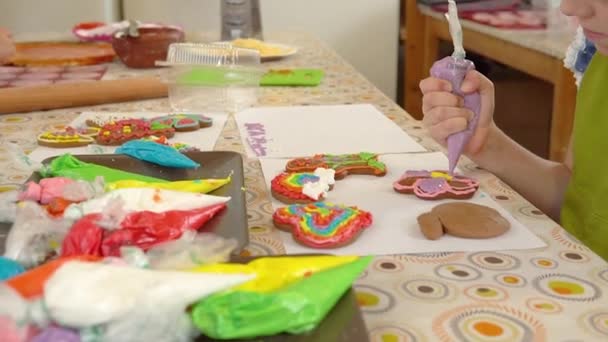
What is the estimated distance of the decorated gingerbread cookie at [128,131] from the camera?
0.91 m

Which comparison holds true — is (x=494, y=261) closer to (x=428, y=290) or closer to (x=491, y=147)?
(x=428, y=290)

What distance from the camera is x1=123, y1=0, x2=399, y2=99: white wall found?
2.24 m

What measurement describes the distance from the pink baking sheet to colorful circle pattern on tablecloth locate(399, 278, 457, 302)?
2.97ft

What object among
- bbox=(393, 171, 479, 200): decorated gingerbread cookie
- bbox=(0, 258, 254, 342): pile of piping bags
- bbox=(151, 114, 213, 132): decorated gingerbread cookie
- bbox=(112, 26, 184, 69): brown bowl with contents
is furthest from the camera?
bbox=(112, 26, 184, 69): brown bowl with contents

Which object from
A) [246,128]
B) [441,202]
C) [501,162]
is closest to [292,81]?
[246,128]

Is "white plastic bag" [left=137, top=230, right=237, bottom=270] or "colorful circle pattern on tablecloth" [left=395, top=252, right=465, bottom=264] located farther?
"colorful circle pattern on tablecloth" [left=395, top=252, right=465, bottom=264]

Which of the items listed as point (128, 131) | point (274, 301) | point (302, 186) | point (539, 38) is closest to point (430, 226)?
point (302, 186)

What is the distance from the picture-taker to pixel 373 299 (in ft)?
1.68

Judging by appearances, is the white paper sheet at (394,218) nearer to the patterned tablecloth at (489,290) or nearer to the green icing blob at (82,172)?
the patterned tablecloth at (489,290)

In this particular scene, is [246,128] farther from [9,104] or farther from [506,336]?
[506,336]

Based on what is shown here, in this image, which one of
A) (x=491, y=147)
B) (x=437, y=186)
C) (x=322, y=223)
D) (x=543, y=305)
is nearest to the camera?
(x=543, y=305)

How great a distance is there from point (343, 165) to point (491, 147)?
0.57 feet

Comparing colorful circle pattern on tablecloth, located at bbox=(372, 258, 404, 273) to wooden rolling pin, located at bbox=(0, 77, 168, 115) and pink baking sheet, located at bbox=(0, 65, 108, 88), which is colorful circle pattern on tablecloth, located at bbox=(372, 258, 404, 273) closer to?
wooden rolling pin, located at bbox=(0, 77, 168, 115)

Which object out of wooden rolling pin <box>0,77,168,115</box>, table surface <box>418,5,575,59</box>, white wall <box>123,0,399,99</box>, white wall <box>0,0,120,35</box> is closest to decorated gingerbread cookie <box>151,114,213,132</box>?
wooden rolling pin <box>0,77,168,115</box>
